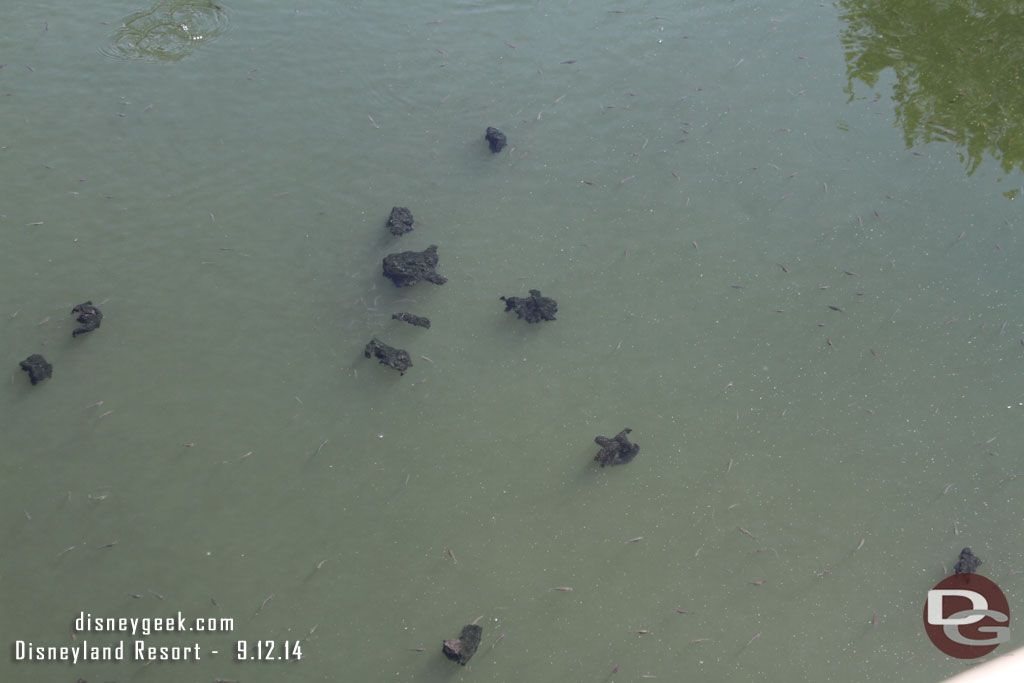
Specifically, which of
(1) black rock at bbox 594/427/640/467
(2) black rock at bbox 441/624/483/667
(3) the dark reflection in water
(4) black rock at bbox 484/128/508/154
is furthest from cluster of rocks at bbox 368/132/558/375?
(3) the dark reflection in water

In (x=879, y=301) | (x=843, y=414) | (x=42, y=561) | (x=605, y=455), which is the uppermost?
(x=879, y=301)

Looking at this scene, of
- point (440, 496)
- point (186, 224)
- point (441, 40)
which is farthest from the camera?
point (441, 40)

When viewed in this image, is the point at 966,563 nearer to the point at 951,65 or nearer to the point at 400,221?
the point at 400,221

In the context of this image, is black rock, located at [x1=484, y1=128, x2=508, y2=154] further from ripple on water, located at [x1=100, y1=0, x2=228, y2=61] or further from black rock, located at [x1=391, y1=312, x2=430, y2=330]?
ripple on water, located at [x1=100, y1=0, x2=228, y2=61]

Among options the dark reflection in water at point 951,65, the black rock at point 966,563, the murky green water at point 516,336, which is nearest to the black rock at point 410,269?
the murky green water at point 516,336

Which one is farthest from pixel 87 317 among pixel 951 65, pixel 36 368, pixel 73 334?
pixel 951 65

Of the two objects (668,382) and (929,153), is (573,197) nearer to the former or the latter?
(668,382)

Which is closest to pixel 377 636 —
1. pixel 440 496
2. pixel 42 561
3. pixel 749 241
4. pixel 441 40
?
pixel 440 496
